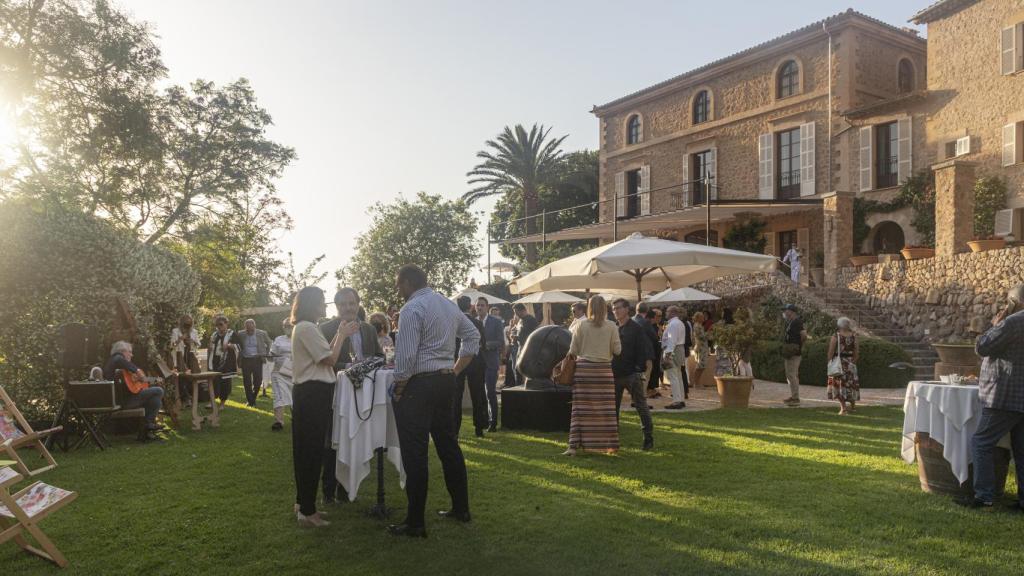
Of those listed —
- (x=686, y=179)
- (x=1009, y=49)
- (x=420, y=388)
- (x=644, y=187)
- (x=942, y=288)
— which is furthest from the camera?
(x=644, y=187)

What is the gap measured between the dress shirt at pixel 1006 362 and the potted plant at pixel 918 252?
14031 mm

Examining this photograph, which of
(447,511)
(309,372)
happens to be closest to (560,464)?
(447,511)

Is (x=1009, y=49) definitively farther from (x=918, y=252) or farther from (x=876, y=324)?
(x=876, y=324)

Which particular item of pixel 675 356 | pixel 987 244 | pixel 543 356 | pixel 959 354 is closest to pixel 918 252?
pixel 987 244

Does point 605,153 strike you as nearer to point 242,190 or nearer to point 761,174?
point 761,174

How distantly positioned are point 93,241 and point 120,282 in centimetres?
72

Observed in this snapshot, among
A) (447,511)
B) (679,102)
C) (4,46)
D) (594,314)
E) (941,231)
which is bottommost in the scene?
(447,511)

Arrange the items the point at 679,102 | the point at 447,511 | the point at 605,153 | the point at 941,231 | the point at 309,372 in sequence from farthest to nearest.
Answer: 1. the point at 605,153
2. the point at 679,102
3. the point at 941,231
4. the point at 447,511
5. the point at 309,372

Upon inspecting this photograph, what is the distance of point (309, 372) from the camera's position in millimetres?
4984

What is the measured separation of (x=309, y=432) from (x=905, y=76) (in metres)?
26.9

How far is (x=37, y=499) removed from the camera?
180 inches

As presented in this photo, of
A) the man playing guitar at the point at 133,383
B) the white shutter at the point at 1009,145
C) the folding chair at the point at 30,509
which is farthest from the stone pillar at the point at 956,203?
the folding chair at the point at 30,509

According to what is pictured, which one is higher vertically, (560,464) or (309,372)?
(309,372)

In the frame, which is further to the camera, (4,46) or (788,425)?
(4,46)
